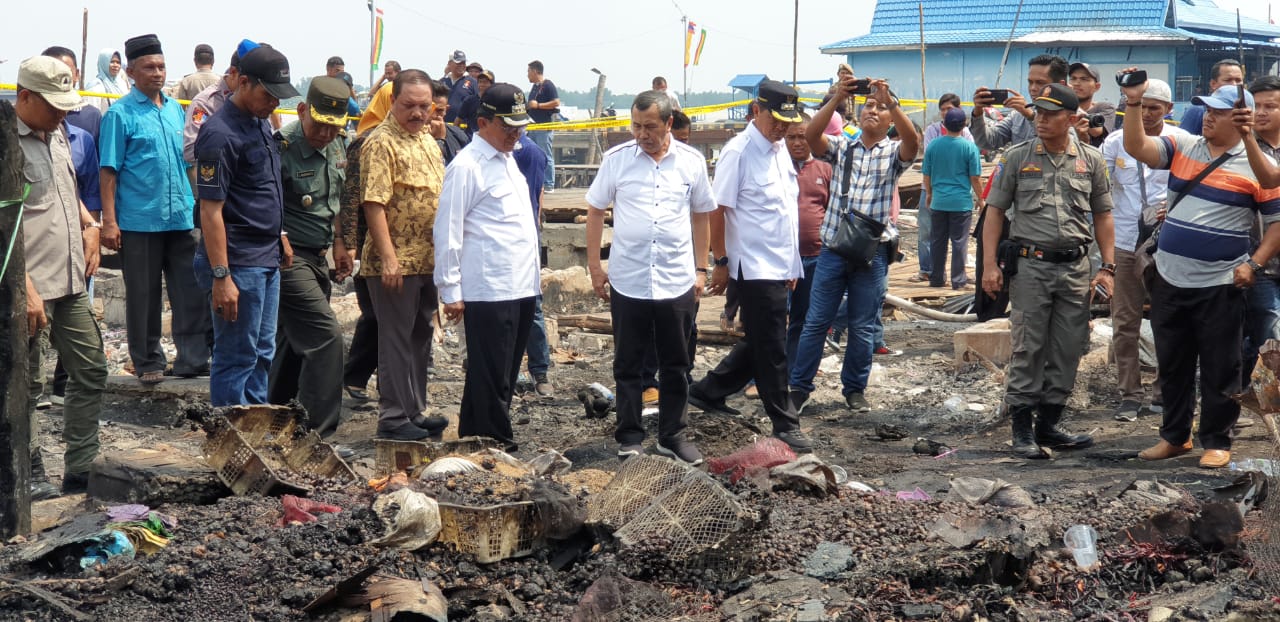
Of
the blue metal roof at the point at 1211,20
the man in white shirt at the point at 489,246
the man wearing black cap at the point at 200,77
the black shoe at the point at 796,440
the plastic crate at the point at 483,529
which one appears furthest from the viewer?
the blue metal roof at the point at 1211,20

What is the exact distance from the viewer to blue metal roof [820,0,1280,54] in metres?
36.5

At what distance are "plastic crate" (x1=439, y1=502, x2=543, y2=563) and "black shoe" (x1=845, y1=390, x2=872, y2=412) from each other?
3836 mm

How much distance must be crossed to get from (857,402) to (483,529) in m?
4.00

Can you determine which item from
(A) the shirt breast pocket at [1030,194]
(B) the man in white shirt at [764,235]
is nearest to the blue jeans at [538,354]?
(B) the man in white shirt at [764,235]

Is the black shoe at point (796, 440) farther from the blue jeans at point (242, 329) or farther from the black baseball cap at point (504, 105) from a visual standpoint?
the blue jeans at point (242, 329)

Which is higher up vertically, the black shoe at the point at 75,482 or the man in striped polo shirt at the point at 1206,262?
the man in striped polo shirt at the point at 1206,262

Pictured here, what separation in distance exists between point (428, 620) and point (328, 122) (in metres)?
3.20

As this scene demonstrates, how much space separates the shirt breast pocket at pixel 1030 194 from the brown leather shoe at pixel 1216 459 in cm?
157

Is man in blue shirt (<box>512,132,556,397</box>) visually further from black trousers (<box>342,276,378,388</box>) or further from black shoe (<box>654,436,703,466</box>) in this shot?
black shoe (<box>654,436,703,466</box>)

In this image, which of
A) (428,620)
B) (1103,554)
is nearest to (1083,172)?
(1103,554)

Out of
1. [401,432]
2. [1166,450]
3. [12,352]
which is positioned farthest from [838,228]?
[12,352]

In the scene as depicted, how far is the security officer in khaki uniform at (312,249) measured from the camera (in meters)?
6.63

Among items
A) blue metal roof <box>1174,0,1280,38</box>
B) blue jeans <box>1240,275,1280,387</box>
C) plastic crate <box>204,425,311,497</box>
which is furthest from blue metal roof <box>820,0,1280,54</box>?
plastic crate <box>204,425,311,497</box>

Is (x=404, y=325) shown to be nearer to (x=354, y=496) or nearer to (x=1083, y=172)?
(x=354, y=496)
